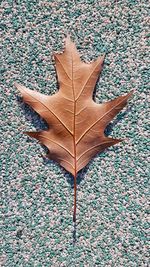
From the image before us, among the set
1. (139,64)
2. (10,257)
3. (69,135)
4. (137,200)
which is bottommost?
(10,257)

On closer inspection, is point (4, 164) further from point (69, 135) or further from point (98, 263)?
point (98, 263)

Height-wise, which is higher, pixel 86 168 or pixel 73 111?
pixel 73 111

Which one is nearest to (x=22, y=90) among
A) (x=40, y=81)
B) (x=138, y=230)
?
(x=40, y=81)
